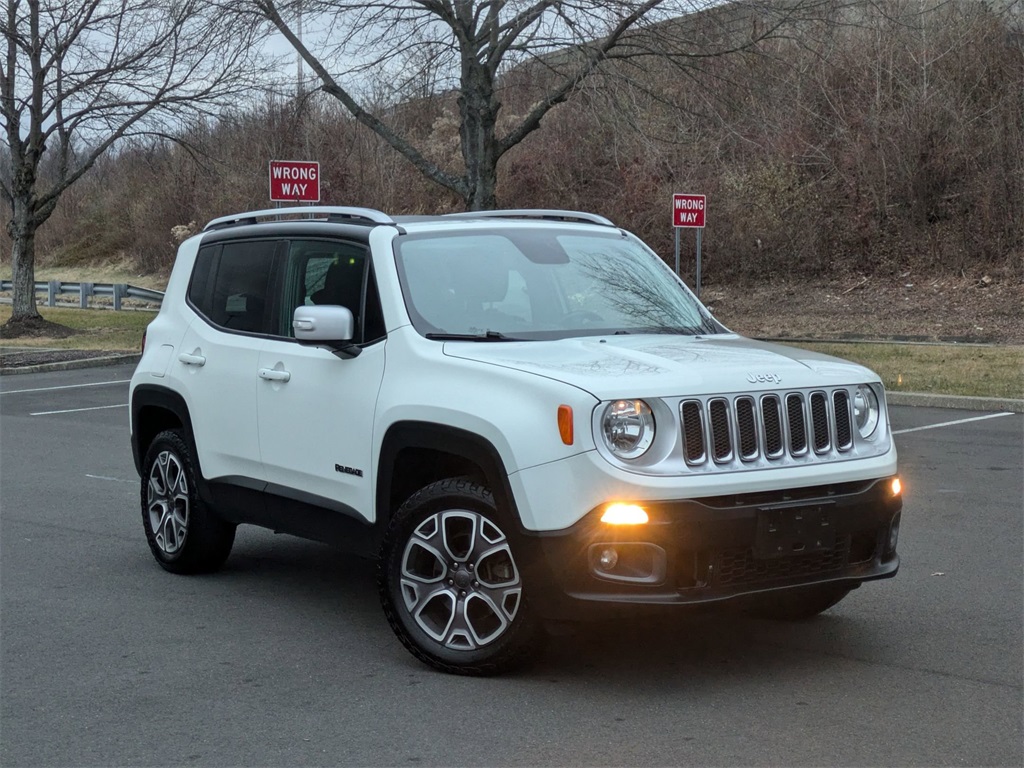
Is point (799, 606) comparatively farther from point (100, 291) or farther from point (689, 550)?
point (100, 291)

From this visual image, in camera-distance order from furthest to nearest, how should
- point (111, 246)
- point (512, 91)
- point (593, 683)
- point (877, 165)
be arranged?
point (111, 246) → point (877, 165) → point (512, 91) → point (593, 683)

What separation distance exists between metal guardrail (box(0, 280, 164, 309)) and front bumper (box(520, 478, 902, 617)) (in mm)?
34947

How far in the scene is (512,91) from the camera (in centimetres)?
2584

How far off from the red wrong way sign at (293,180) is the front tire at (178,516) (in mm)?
13627

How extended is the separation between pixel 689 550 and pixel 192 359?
326cm

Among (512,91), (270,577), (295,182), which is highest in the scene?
(512,91)

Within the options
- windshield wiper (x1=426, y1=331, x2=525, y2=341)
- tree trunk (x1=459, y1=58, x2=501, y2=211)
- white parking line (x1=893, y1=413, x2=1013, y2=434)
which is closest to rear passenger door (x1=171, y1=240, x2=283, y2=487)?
windshield wiper (x1=426, y1=331, x2=525, y2=341)

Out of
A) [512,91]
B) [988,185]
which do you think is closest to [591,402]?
[512,91]

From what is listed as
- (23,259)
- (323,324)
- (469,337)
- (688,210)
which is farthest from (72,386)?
(469,337)

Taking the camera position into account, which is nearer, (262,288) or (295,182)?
(262,288)

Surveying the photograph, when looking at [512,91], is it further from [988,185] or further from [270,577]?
[270,577]

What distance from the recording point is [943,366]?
62.1 ft

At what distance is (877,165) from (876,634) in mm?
27531

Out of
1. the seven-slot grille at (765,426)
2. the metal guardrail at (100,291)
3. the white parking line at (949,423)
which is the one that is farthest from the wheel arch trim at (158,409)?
the metal guardrail at (100,291)
